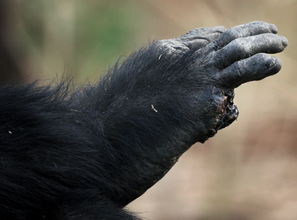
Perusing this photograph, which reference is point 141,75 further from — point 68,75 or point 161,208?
point 161,208

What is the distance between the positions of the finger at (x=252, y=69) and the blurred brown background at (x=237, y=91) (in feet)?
8.34

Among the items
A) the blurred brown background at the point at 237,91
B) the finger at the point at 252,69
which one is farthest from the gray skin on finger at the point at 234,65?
the blurred brown background at the point at 237,91

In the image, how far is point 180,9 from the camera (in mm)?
8320

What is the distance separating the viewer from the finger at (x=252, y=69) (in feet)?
7.83

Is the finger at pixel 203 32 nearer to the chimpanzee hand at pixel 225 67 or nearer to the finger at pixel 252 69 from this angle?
the chimpanzee hand at pixel 225 67

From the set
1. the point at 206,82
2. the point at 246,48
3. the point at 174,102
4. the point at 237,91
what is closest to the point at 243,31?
the point at 246,48

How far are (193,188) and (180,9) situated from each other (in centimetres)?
173

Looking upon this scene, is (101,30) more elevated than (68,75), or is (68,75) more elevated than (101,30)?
(101,30)

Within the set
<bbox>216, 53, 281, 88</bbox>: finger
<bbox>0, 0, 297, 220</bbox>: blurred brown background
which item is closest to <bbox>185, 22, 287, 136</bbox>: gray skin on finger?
<bbox>216, 53, 281, 88</bbox>: finger

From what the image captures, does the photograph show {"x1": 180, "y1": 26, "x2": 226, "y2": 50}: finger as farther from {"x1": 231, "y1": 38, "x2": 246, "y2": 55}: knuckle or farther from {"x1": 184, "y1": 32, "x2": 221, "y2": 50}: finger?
{"x1": 231, "y1": 38, "x2": 246, "y2": 55}: knuckle

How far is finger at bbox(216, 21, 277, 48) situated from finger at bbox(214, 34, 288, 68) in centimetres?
3

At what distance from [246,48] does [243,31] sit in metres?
0.08

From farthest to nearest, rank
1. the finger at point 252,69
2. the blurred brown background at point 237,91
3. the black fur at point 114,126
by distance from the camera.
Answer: the blurred brown background at point 237,91 → the finger at point 252,69 → the black fur at point 114,126

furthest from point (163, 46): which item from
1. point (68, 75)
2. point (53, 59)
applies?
point (53, 59)
